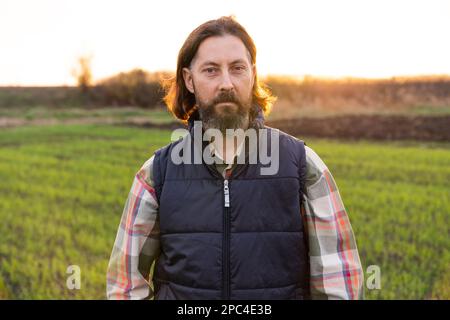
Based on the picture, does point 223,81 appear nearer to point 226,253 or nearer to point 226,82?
point 226,82

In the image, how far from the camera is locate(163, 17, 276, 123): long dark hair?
1996 millimetres

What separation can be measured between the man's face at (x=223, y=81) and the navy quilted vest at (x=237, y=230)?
20cm

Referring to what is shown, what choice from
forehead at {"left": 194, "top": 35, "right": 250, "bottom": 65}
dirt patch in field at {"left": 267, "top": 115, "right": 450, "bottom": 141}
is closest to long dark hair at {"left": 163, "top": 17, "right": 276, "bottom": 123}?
forehead at {"left": 194, "top": 35, "right": 250, "bottom": 65}

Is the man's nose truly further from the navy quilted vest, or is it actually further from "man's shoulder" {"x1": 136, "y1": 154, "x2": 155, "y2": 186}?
"man's shoulder" {"x1": 136, "y1": 154, "x2": 155, "y2": 186}

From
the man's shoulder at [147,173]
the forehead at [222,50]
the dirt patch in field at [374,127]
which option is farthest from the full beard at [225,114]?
the dirt patch in field at [374,127]

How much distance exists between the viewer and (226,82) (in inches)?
76.0

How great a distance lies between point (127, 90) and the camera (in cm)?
4047

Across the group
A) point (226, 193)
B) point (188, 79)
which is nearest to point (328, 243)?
point (226, 193)

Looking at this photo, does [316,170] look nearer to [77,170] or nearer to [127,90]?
[77,170]

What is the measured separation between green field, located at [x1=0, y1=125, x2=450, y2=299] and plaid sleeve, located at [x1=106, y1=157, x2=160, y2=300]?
3068 millimetres

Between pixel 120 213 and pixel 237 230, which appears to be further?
pixel 120 213

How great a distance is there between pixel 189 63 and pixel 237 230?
2.32 ft
